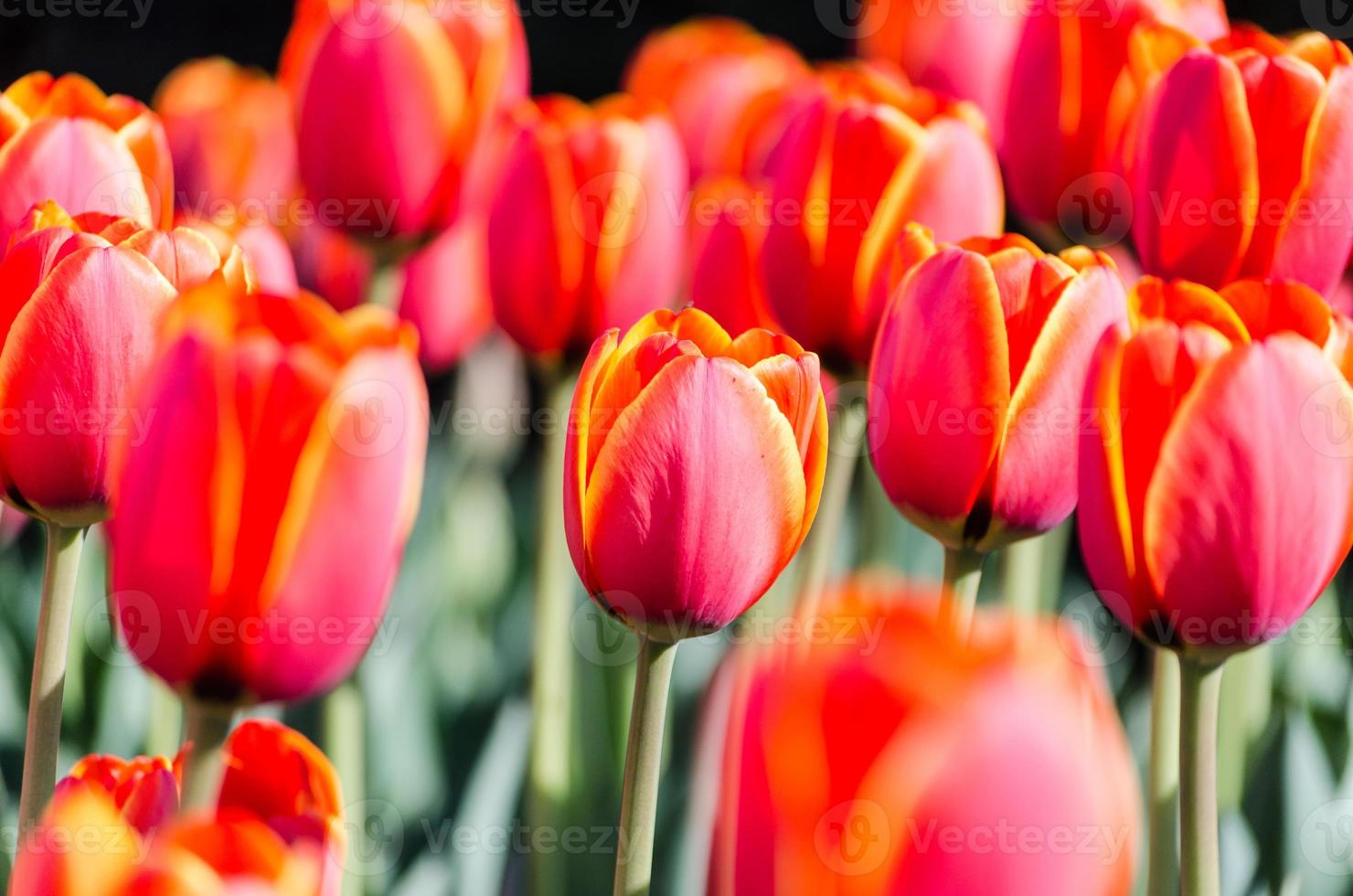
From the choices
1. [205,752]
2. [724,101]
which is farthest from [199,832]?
[724,101]

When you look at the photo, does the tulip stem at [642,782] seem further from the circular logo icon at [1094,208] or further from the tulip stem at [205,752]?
the circular logo icon at [1094,208]

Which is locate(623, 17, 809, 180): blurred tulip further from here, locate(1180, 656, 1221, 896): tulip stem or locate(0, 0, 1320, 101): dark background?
locate(0, 0, 1320, 101): dark background

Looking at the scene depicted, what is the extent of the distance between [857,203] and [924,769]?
0.40 meters

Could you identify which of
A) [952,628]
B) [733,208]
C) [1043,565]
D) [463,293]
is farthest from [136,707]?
[952,628]

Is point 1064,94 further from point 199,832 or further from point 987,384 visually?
point 199,832

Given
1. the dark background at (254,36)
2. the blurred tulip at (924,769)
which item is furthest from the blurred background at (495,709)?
the dark background at (254,36)

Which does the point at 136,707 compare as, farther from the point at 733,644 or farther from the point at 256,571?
the point at 256,571

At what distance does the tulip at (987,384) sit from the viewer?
1.52 ft

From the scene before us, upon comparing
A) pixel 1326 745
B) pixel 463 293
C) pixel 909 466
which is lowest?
pixel 1326 745

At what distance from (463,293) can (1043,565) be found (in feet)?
1.30

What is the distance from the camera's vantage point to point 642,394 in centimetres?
42

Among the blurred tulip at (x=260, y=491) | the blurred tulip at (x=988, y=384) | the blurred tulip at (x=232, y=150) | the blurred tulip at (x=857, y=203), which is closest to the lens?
the blurred tulip at (x=260, y=491)

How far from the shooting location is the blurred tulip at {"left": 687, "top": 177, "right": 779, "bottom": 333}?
2.30 ft

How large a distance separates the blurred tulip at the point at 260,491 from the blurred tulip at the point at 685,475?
0.24 ft
